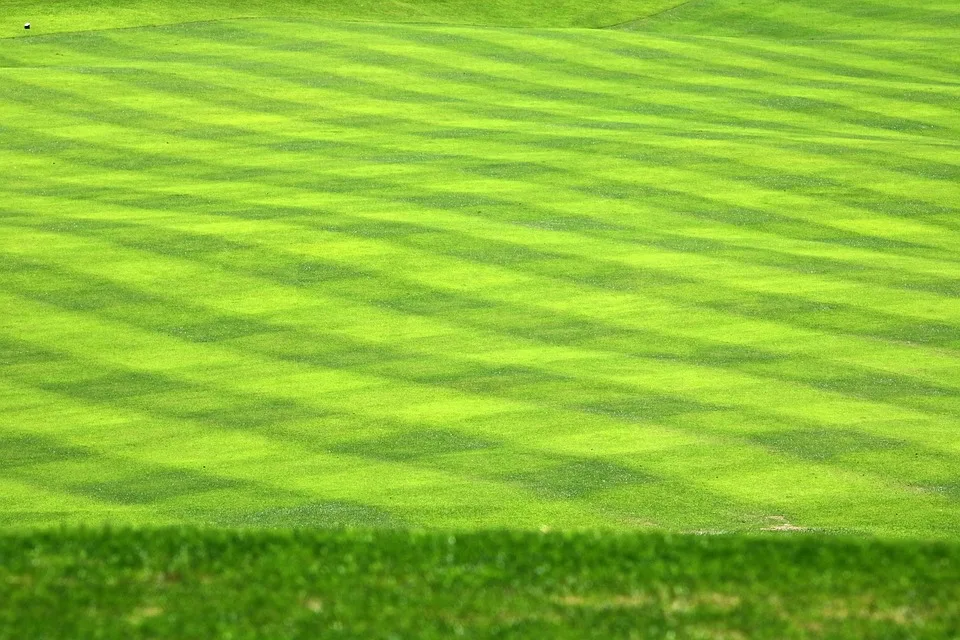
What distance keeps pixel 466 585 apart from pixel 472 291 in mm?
17950

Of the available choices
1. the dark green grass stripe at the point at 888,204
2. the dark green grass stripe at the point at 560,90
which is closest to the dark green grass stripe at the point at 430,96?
the dark green grass stripe at the point at 560,90

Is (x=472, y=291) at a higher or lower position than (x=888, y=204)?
lower

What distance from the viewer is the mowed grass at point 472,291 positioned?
2059cm

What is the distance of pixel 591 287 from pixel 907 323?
6895 mm

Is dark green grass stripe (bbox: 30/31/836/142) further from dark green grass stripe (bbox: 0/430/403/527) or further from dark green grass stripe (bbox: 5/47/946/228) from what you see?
dark green grass stripe (bbox: 0/430/403/527)

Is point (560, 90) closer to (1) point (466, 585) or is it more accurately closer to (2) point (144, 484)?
(2) point (144, 484)

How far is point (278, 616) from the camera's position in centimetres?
1154

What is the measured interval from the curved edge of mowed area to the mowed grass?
230 inches

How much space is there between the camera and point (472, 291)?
97.8 feet

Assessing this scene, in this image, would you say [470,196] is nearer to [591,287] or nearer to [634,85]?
[591,287]

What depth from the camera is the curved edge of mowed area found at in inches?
448

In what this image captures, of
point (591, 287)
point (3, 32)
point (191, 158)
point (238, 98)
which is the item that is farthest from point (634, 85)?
point (3, 32)

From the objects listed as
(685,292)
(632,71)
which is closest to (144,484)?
(685,292)

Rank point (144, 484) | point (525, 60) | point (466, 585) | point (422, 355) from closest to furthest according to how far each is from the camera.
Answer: point (466, 585), point (144, 484), point (422, 355), point (525, 60)
